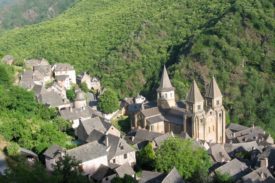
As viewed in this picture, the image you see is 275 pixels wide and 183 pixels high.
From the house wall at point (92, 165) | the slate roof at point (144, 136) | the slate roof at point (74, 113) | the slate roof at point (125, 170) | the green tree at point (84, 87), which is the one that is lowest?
the slate roof at point (144, 136)

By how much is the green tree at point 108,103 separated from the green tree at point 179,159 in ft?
72.0

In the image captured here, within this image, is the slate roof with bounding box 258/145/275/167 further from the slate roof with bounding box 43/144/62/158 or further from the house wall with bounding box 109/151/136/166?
the slate roof with bounding box 43/144/62/158

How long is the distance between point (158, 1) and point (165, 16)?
1366 cm

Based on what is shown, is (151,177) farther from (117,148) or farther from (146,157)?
(117,148)

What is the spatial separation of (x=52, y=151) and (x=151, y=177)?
30.1 ft

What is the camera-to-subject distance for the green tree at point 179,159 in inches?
1729

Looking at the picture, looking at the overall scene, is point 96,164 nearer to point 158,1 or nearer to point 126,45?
point 126,45

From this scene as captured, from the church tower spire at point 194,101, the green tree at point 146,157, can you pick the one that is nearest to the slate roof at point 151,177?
the green tree at point 146,157

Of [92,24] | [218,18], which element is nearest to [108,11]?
[92,24]

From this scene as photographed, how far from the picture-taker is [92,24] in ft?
407

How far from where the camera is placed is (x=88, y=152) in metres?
42.2

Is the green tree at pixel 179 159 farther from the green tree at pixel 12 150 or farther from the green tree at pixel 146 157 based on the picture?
the green tree at pixel 12 150

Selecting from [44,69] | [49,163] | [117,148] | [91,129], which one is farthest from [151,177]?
[44,69]

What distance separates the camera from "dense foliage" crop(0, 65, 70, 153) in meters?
40.2
